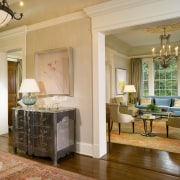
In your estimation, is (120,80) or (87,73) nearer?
(87,73)

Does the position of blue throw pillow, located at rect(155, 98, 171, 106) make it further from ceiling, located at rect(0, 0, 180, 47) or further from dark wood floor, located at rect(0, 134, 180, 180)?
ceiling, located at rect(0, 0, 180, 47)

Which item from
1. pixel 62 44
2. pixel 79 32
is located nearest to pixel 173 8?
pixel 79 32

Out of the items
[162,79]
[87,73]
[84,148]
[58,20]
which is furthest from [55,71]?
[162,79]

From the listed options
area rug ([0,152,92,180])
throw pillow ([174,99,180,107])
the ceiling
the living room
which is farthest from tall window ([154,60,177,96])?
area rug ([0,152,92,180])

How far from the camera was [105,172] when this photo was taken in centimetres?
286

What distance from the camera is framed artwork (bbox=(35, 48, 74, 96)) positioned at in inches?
147

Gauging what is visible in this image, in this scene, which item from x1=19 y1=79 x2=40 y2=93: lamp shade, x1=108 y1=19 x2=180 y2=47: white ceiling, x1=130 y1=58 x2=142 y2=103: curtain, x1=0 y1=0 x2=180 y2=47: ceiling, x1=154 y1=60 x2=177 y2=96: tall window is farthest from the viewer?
x1=130 y1=58 x2=142 y2=103: curtain

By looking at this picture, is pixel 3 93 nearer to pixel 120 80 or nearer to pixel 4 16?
pixel 4 16

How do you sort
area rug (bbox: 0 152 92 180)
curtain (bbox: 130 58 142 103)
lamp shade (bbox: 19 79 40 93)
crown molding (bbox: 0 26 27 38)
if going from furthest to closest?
1. curtain (bbox: 130 58 142 103)
2. crown molding (bbox: 0 26 27 38)
3. lamp shade (bbox: 19 79 40 93)
4. area rug (bbox: 0 152 92 180)

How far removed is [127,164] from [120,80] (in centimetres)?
492

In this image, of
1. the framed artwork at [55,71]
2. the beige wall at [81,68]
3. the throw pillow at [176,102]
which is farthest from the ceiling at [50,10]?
the throw pillow at [176,102]

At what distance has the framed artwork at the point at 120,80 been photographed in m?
7.48

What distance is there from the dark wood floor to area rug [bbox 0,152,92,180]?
17 centimetres

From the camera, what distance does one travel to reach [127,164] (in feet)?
10.3
